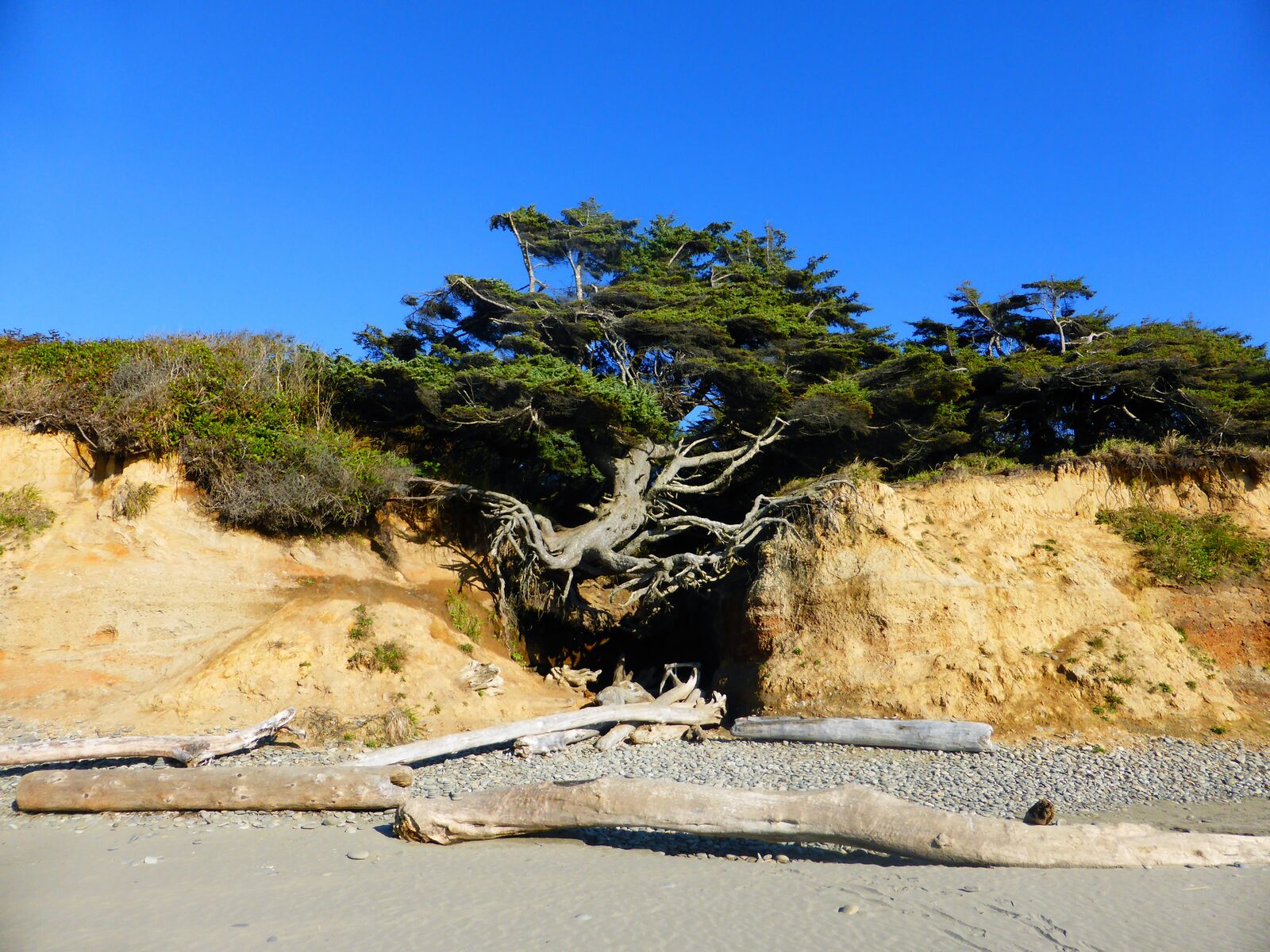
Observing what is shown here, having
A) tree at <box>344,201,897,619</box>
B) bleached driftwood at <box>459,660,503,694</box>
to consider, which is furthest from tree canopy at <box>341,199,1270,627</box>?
bleached driftwood at <box>459,660,503,694</box>

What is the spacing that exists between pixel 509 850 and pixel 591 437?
12.0 m

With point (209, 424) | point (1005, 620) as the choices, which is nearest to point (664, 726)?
point (1005, 620)

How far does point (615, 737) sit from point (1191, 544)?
12.7 meters

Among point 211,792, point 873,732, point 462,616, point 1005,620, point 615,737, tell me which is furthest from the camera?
point 462,616

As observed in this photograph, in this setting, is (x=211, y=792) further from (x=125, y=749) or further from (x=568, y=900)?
(x=568, y=900)

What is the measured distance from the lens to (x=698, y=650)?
21.8 metres

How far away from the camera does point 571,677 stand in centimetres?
1925

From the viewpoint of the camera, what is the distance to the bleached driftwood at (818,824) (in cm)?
740

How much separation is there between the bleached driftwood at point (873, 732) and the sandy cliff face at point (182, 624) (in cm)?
461

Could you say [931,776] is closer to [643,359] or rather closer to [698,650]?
[698,650]

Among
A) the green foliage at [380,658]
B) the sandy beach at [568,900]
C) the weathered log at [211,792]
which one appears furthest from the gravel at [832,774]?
the green foliage at [380,658]

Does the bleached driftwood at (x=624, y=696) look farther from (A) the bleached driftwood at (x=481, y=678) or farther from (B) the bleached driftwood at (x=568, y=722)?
(A) the bleached driftwood at (x=481, y=678)

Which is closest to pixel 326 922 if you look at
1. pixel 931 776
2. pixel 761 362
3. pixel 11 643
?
pixel 931 776

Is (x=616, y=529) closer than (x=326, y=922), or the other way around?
(x=326, y=922)
